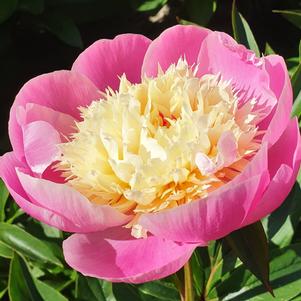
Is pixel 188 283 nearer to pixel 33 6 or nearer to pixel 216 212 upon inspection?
pixel 216 212

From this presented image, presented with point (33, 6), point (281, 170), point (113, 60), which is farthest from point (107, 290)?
point (33, 6)

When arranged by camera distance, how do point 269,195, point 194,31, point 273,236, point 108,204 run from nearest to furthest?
point 269,195 < point 108,204 < point 194,31 < point 273,236

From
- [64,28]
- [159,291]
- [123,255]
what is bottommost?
[159,291]

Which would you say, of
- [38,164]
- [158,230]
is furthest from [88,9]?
[158,230]

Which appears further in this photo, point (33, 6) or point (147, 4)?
point (147, 4)

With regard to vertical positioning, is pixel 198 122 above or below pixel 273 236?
above

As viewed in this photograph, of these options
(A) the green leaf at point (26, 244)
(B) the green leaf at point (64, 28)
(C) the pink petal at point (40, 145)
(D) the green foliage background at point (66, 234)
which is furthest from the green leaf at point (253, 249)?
(B) the green leaf at point (64, 28)

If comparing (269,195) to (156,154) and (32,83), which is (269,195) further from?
(32,83)
